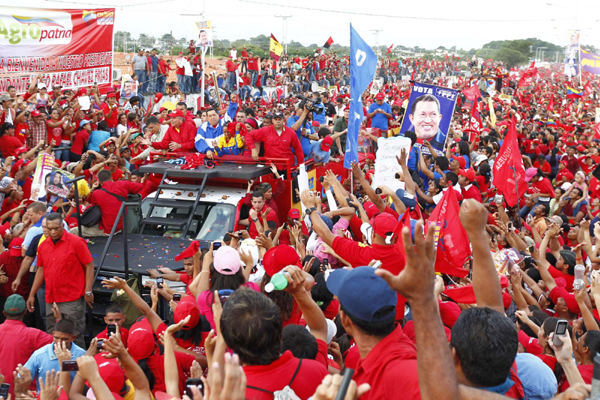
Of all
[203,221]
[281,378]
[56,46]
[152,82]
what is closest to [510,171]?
[203,221]

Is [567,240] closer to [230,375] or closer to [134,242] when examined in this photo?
[134,242]

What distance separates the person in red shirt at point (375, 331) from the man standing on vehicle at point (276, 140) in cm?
712

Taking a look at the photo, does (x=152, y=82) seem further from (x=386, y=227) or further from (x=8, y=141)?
(x=386, y=227)

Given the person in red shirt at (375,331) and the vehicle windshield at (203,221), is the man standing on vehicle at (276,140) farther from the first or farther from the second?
the person in red shirt at (375,331)

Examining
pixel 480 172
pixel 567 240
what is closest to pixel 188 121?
pixel 480 172

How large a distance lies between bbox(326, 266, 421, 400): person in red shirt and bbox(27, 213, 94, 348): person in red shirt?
15.6 feet

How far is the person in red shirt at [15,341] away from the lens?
522 cm

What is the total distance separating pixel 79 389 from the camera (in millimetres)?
4117

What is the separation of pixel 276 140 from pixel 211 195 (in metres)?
1.71

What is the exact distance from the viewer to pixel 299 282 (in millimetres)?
3473

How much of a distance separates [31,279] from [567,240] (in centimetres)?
813

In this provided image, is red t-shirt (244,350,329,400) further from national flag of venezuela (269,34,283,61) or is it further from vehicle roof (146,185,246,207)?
national flag of venezuela (269,34,283,61)

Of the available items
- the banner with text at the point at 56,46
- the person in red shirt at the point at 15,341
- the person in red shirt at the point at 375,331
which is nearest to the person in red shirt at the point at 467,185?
the person in red shirt at the point at 15,341

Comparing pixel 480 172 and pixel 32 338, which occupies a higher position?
pixel 480 172
